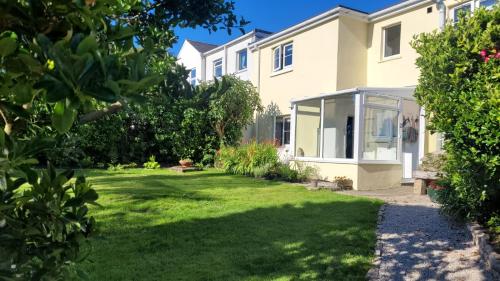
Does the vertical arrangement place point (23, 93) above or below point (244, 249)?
above

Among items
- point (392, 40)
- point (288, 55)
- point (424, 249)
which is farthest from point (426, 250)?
point (288, 55)

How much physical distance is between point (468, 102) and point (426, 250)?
212cm

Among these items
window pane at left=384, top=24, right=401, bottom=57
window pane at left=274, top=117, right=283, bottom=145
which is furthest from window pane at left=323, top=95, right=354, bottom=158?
window pane at left=274, top=117, right=283, bottom=145

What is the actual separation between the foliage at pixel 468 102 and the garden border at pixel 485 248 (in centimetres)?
34

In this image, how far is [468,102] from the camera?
532 cm

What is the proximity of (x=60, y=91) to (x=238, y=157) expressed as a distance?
14672mm

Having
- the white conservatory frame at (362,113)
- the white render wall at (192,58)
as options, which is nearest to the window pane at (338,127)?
the white conservatory frame at (362,113)

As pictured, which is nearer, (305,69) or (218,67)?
(305,69)

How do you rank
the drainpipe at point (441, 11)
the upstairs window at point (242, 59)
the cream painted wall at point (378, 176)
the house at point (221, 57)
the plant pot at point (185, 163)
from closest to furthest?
the cream painted wall at point (378, 176) → the drainpipe at point (441, 11) → the plant pot at point (185, 163) → the house at point (221, 57) → the upstairs window at point (242, 59)

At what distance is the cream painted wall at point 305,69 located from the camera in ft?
52.2

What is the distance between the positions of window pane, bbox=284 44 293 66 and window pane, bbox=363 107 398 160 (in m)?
6.90

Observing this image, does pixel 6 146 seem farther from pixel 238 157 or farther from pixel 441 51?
pixel 238 157

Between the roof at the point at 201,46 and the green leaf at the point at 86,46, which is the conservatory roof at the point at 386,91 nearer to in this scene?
the green leaf at the point at 86,46

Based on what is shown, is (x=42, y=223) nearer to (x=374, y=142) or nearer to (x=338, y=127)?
(x=374, y=142)
